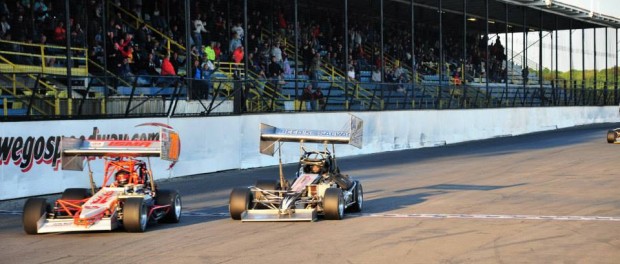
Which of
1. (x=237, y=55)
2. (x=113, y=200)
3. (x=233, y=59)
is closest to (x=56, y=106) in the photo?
(x=113, y=200)

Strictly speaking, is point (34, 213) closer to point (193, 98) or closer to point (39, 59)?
point (193, 98)

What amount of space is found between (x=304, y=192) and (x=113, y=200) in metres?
3.06

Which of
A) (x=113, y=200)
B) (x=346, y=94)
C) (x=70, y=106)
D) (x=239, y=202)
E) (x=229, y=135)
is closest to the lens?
(x=113, y=200)

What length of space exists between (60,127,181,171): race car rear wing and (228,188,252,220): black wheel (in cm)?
125

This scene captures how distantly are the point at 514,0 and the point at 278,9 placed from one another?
12525mm

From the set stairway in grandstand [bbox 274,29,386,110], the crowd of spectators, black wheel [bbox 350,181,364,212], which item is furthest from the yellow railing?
black wheel [bbox 350,181,364,212]

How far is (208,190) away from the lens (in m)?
21.1

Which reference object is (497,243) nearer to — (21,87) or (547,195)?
(547,195)

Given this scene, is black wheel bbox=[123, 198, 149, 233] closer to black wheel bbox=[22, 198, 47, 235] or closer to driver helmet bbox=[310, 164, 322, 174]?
black wheel bbox=[22, 198, 47, 235]

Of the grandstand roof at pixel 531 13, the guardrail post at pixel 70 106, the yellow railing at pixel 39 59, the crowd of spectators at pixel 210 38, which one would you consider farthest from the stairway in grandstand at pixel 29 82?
the grandstand roof at pixel 531 13

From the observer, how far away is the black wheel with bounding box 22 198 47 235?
13867 millimetres

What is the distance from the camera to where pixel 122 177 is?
14883mm

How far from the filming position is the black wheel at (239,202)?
603 inches

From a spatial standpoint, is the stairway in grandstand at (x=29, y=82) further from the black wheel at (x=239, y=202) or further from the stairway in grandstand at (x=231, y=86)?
the black wheel at (x=239, y=202)
